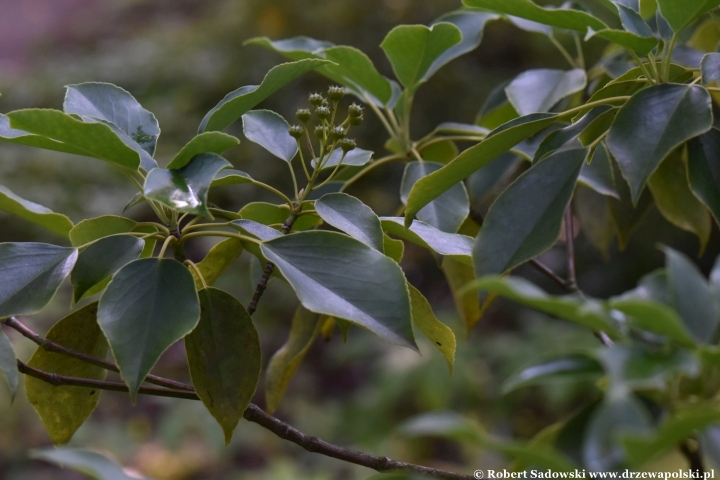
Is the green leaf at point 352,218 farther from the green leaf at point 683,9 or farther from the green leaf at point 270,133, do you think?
the green leaf at point 683,9

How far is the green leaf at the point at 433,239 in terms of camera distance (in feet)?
1.90

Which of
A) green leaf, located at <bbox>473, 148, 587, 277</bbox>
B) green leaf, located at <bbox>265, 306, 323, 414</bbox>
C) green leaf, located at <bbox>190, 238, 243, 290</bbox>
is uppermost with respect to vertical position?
green leaf, located at <bbox>473, 148, 587, 277</bbox>

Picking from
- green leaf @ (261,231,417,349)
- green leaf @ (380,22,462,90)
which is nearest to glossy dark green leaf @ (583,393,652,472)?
green leaf @ (261,231,417,349)

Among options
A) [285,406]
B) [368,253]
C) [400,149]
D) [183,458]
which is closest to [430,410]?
[285,406]

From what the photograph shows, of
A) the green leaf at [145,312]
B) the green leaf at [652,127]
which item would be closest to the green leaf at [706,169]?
the green leaf at [652,127]

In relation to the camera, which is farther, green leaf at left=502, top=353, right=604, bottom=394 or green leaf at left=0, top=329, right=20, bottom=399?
green leaf at left=0, top=329, right=20, bottom=399

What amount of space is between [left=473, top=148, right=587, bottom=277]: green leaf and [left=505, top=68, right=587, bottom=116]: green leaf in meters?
0.26

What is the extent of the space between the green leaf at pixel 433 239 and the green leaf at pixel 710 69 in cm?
24

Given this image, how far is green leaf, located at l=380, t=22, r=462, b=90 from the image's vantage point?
0.73 m

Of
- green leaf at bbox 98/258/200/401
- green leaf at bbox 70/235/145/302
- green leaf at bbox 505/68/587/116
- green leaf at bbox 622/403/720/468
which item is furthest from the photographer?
green leaf at bbox 505/68/587/116

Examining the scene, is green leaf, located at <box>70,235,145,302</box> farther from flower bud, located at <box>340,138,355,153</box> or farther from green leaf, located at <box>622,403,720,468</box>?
green leaf, located at <box>622,403,720,468</box>

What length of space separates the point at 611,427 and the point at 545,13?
39cm

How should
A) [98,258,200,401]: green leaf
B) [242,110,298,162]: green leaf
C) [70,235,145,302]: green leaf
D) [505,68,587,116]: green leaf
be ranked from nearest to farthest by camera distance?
[98,258,200,401]: green leaf → [70,235,145,302]: green leaf → [242,110,298,162]: green leaf → [505,68,587,116]: green leaf

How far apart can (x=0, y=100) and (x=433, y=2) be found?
2600mm
